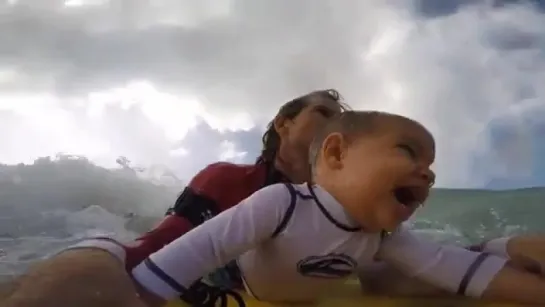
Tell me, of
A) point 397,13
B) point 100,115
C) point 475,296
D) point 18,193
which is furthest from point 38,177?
point 475,296

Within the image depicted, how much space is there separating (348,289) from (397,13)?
81 cm

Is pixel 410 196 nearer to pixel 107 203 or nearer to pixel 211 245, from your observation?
pixel 211 245

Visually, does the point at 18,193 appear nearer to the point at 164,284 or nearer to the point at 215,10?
the point at 215,10

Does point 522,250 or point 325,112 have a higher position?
point 325,112

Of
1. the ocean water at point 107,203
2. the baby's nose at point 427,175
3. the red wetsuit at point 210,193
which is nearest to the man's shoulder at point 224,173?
the red wetsuit at point 210,193

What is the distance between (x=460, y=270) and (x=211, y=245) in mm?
203

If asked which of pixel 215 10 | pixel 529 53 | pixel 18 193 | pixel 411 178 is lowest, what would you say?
pixel 18 193

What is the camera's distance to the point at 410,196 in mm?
536

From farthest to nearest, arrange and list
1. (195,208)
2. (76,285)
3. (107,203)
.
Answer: (107,203) → (195,208) → (76,285)

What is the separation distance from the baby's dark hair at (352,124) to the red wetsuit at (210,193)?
0.17m

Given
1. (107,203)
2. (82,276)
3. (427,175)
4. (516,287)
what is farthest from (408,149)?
(107,203)

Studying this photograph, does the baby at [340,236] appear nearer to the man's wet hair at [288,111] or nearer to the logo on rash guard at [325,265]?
the logo on rash guard at [325,265]

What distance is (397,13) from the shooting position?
1.35 metres

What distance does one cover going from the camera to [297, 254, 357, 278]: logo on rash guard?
0.56 meters
